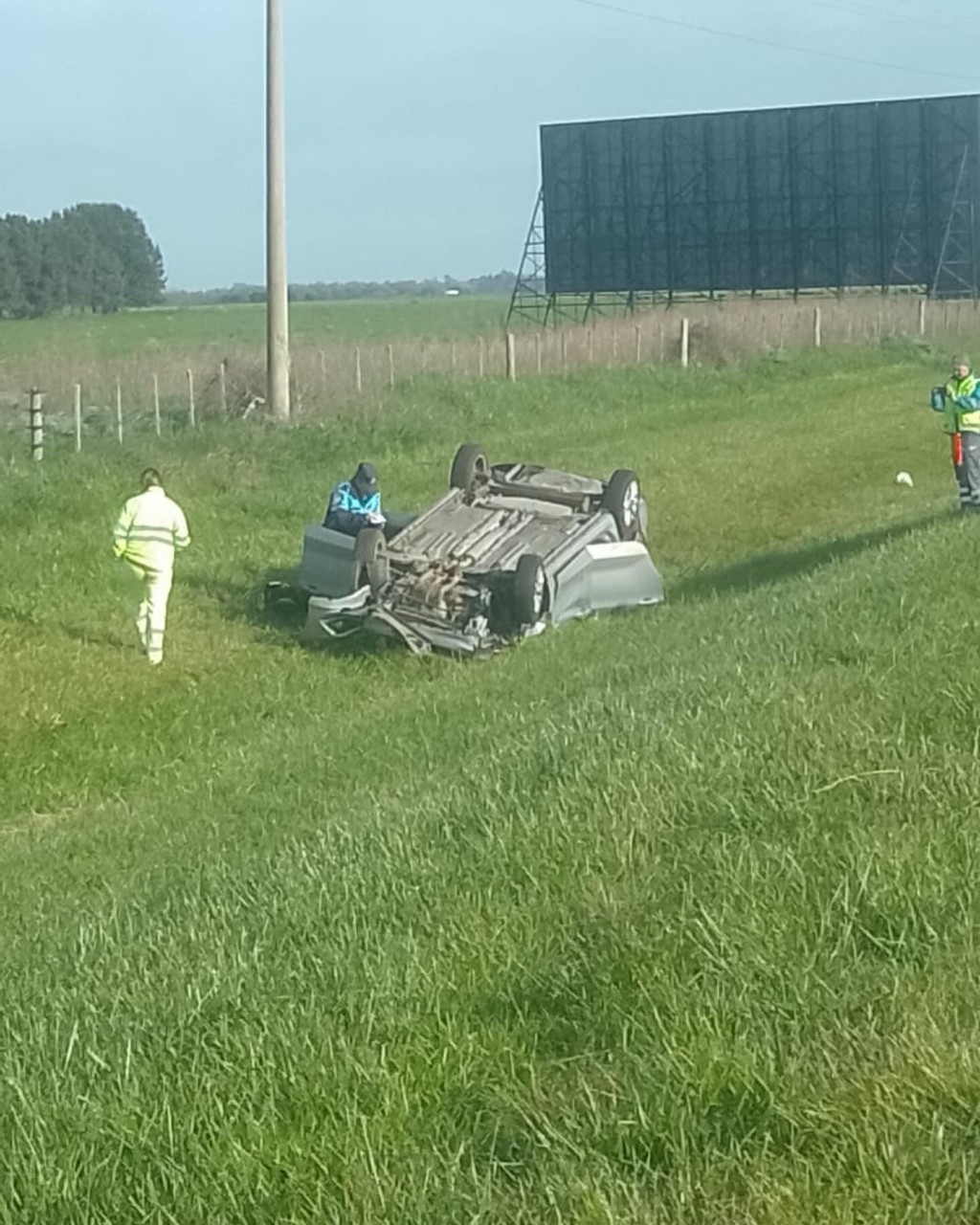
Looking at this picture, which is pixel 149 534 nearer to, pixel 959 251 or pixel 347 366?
pixel 347 366

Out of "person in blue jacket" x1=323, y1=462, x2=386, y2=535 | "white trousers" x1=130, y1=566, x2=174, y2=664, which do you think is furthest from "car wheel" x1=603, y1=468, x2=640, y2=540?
"white trousers" x1=130, y1=566, x2=174, y2=664

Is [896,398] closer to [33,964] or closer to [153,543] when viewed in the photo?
[153,543]

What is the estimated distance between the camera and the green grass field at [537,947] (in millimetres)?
3676

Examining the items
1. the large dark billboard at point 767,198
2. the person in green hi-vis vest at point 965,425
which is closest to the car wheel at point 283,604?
the person in green hi-vis vest at point 965,425

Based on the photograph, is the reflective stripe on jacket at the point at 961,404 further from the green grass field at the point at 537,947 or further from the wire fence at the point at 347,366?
the wire fence at the point at 347,366

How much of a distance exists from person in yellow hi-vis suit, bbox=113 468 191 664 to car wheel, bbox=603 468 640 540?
12.5ft

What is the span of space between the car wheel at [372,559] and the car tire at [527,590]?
1.01 meters

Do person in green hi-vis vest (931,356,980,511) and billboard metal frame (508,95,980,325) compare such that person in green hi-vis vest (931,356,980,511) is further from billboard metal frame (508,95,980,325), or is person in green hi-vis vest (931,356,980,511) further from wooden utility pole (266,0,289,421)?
billboard metal frame (508,95,980,325)

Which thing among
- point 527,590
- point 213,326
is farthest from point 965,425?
point 213,326

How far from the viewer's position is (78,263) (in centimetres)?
9681

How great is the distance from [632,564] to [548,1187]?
1232cm

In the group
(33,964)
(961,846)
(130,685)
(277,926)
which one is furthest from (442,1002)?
(130,685)

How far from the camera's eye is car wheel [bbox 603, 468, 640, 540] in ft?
53.8

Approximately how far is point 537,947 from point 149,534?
33.3 feet
